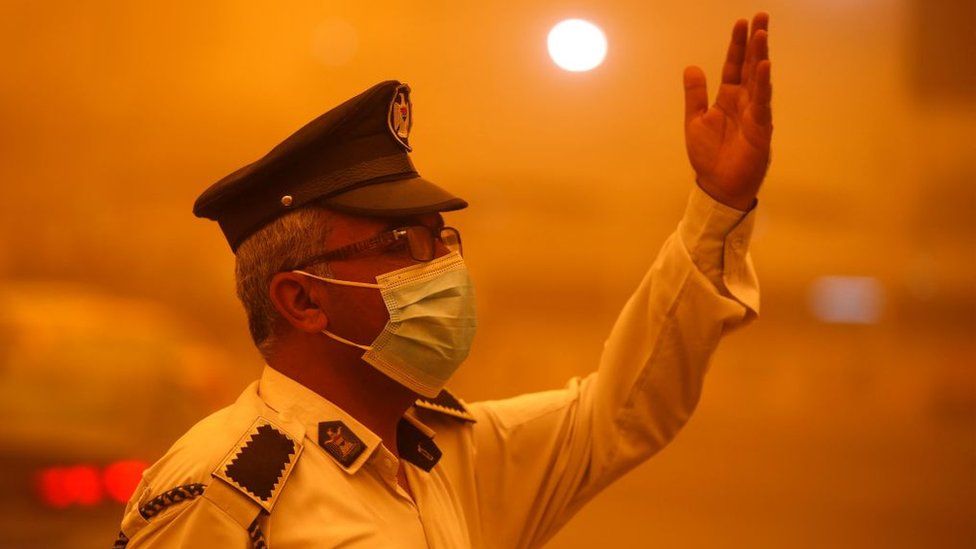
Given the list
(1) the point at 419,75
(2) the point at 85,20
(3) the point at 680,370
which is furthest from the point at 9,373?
(3) the point at 680,370

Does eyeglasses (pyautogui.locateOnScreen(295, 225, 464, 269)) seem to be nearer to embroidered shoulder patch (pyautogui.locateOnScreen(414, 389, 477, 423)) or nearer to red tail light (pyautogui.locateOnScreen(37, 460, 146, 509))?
embroidered shoulder patch (pyautogui.locateOnScreen(414, 389, 477, 423))

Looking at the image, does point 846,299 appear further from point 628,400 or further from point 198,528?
point 198,528

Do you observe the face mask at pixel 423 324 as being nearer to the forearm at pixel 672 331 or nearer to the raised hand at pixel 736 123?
the forearm at pixel 672 331

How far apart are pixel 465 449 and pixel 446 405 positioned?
8cm

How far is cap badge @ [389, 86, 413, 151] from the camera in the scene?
1588mm

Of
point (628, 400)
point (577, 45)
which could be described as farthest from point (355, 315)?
point (577, 45)

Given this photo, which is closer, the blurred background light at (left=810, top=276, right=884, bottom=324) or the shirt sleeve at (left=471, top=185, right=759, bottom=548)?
the shirt sleeve at (left=471, top=185, right=759, bottom=548)

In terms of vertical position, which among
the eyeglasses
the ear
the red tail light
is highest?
the eyeglasses

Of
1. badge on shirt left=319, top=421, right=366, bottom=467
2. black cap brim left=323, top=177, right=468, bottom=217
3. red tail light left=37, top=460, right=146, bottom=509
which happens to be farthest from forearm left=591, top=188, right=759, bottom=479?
red tail light left=37, top=460, right=146, bottom=509

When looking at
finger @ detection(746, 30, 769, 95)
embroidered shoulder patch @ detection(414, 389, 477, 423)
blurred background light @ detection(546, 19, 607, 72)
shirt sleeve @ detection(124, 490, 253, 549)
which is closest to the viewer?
shirt sleeve @ detection(124, 490, 253, 549)

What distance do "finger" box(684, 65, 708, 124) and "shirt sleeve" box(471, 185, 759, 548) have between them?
0.45ft

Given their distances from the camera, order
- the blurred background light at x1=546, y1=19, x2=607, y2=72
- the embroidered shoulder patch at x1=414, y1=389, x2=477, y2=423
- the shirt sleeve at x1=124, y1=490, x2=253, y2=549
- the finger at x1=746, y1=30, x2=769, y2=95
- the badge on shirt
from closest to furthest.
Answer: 1. the shirt sleeve at x1=124, y1=490, x2=253, y2=549
2. the badge on shirt
3. the finger at x1=746, y1=30, x2=769, y2=95
4. the embroidered shoulder patch at x1=414, y1=389, x2=477, y2=423
5. the blurred background light at x1=546, y1=19, x2=607, y2=72

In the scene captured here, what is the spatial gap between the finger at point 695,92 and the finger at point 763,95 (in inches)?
3.9

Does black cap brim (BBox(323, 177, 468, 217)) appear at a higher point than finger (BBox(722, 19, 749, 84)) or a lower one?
lower
